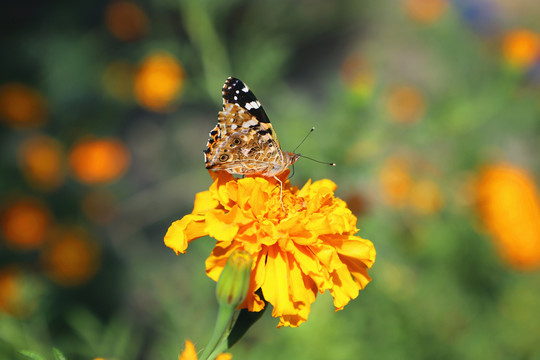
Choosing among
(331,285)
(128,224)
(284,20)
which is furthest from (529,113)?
(128,224)

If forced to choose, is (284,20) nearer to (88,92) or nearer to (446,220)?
(88,92)

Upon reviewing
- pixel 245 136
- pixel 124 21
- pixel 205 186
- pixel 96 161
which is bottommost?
pixel 205 186

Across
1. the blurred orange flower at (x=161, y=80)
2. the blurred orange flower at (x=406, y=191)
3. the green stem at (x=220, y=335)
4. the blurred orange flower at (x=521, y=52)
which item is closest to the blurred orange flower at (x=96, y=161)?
the blurred orange flower at (x=161, y=80)

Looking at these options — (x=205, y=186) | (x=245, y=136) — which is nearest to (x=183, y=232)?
(x=245, y=136)

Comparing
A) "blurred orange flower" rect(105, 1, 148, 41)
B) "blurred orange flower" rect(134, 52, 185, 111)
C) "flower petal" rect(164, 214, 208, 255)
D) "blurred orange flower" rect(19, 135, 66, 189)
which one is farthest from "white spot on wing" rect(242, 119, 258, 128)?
"blurred orange flower" rect(105, 1, 148, 41)

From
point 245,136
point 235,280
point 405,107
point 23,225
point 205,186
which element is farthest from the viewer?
point 205,186

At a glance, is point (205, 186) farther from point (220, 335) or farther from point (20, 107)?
point (220, 335)

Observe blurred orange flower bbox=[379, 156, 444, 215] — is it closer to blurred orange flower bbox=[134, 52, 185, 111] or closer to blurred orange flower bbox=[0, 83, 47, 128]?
blurred orange flower bbox=[134, 52, 185, 111]
